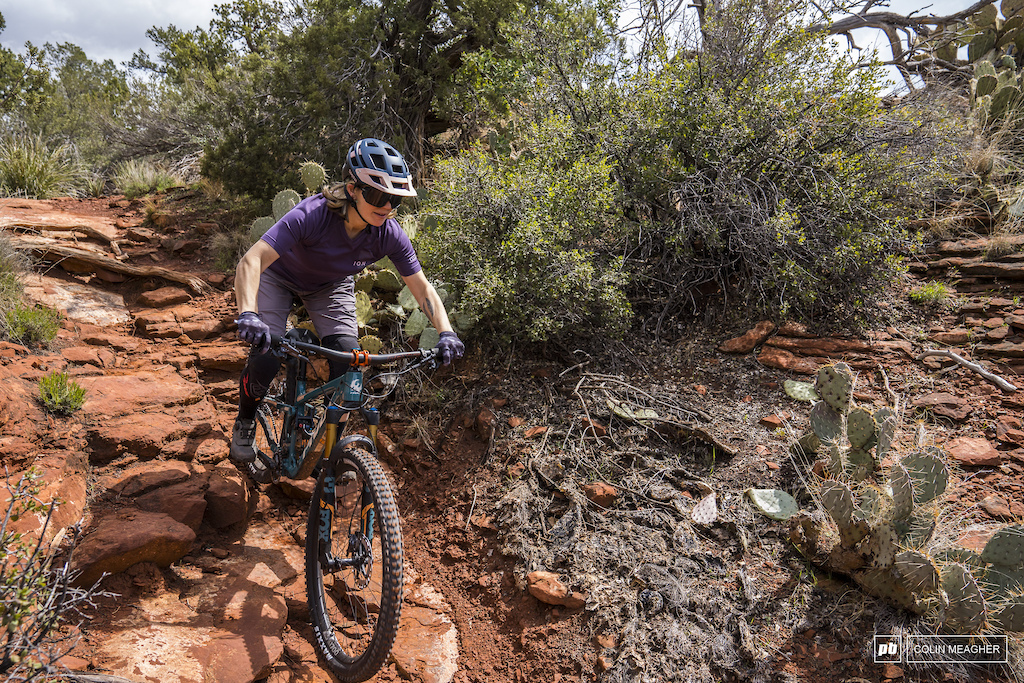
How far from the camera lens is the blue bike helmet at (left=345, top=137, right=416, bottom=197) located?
279 cm

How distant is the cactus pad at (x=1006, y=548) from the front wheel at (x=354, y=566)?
104 inches

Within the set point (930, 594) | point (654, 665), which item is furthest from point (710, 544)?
point (930, 594)

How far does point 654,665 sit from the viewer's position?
105 inches

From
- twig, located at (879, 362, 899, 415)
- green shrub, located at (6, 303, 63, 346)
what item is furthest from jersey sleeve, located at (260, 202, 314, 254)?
twig, located at (879, 362, 899, 415)

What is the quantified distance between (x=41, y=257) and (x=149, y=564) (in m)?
4.11

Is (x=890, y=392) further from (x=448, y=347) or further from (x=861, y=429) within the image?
(x=448, y=347)

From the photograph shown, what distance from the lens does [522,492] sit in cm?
367

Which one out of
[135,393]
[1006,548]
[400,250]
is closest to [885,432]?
[1006,548]

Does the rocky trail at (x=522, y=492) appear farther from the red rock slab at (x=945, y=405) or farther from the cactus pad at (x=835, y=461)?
the cactus pad at (x=835, y=461)

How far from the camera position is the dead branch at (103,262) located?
213 inches

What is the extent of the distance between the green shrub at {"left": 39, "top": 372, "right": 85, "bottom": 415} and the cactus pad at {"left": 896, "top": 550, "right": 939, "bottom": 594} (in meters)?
4.78

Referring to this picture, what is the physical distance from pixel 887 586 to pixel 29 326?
589cm

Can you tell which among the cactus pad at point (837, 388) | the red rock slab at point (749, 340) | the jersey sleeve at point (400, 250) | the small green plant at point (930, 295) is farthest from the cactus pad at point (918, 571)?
the small green plant at point (930, 295)

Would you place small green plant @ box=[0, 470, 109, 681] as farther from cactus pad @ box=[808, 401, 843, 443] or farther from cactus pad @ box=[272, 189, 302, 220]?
cactus pad @ box=[272, 189, 302, 220]
